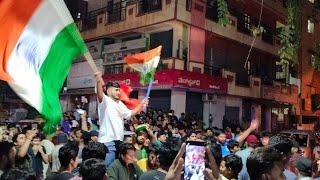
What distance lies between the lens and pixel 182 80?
57.0 ft

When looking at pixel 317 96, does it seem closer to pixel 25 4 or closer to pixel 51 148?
pixel 51 148

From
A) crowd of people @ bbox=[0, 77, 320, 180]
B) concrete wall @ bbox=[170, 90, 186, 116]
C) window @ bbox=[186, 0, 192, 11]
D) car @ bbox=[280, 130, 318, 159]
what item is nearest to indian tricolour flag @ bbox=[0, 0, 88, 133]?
crowd of people @ bbox=[0, 77, 320, 180]

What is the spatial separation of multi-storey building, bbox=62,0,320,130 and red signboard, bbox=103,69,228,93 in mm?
40

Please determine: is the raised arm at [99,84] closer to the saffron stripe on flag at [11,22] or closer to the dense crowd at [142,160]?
the dense crowd at [142,160]

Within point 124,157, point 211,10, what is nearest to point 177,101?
point 211,10

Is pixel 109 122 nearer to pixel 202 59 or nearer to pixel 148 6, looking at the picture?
pixel 202 59

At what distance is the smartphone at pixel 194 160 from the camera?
307 centimetres

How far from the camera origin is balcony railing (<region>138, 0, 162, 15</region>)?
1920 centimetres

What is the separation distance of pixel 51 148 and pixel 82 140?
0.59 m

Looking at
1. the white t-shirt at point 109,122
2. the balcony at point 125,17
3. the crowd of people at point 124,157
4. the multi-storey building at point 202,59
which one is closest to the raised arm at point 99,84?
the crowd of people at point 124,157

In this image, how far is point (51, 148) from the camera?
25.5 feet

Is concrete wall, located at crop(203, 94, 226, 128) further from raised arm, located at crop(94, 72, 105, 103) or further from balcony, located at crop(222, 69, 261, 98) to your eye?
raised arm, located at crop(94, 72, 105, 103)

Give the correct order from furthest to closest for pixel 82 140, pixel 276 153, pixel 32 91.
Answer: pixel 82 140, pixel 32 91, pixel 276 153

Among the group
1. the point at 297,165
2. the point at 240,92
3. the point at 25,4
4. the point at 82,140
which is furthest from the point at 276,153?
the point at 240,92
